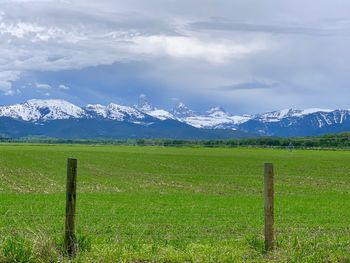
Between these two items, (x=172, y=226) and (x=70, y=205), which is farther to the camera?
(x=172, y=226)

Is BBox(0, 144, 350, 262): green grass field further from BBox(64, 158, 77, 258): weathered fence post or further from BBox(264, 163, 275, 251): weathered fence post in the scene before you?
BBox(264, 163, 275, 251): weathered fence post

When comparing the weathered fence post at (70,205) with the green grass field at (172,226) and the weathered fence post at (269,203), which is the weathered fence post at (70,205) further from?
the weathered fence post at (269,203)

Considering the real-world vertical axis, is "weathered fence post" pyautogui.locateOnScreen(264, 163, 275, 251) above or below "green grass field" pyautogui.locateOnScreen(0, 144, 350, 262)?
above

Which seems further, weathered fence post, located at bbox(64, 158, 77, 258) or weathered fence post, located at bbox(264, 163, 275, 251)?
weathered fence post, located at bbox(264, 163, 275, 251)

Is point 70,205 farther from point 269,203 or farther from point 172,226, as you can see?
point 172,226

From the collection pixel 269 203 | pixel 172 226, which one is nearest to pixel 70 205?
pixel 269 203

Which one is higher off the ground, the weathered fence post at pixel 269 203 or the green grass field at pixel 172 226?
the weathered fence post at pixel 269 203

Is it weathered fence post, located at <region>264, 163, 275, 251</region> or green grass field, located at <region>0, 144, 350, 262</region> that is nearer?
green grass field, located at <region>0, 144, 350, 262</region>

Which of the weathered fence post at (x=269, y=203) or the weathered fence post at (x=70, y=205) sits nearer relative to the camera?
the weathered fence post at (x=70, y=205)

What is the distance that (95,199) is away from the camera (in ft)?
103

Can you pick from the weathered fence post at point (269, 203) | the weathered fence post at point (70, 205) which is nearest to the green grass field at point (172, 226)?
the weathered fence post at point (70, 205)

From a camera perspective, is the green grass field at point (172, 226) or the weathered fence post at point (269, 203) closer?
the green grass field at point (172, 226)

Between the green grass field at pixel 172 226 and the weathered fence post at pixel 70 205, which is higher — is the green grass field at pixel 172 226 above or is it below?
below

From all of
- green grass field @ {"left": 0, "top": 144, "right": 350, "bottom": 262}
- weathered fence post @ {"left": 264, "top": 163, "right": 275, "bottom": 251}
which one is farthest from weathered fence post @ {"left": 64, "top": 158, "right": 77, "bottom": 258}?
weathered fence post @ {"left": 264, "top": 163, "right": 275, "bottom": 251}
